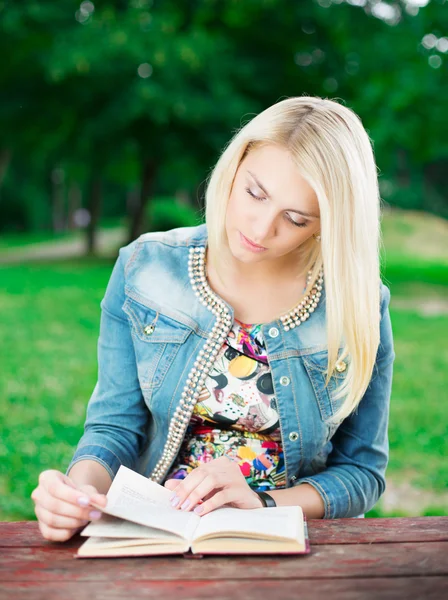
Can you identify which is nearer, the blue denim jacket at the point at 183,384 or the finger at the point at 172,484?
the finger at the point at 172,484

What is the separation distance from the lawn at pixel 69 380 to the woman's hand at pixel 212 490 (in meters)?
1.14

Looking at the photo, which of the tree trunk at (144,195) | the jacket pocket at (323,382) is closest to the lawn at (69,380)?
the jacket pocket at (323,382)

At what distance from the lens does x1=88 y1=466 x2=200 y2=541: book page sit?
Answer: 4.63 feet

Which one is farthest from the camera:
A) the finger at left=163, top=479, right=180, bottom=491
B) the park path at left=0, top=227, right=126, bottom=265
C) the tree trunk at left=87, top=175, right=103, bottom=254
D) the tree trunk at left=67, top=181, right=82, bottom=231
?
the tree trunk at left=67, top=181, right=82, bottom=231

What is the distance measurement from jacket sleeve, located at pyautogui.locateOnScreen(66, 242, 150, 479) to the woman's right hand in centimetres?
50

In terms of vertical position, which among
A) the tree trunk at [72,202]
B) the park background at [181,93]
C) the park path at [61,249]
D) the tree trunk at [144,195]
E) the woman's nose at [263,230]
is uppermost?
the woman's nose at [263,230]

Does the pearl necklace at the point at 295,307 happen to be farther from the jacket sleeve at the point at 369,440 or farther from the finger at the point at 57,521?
the finger at the point at 57,521

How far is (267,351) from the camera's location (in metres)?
1.99

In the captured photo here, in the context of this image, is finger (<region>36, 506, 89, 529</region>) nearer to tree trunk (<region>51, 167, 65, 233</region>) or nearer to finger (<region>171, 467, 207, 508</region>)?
finger (<region>171, 467, 207, 508</region>)

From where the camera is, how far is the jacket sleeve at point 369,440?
6.62 ft

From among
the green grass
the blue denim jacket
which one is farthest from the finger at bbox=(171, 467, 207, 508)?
the green grass

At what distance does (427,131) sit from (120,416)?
10614 millimetres

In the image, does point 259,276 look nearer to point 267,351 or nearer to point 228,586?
point 267,351

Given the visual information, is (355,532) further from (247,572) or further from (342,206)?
(342,206)
